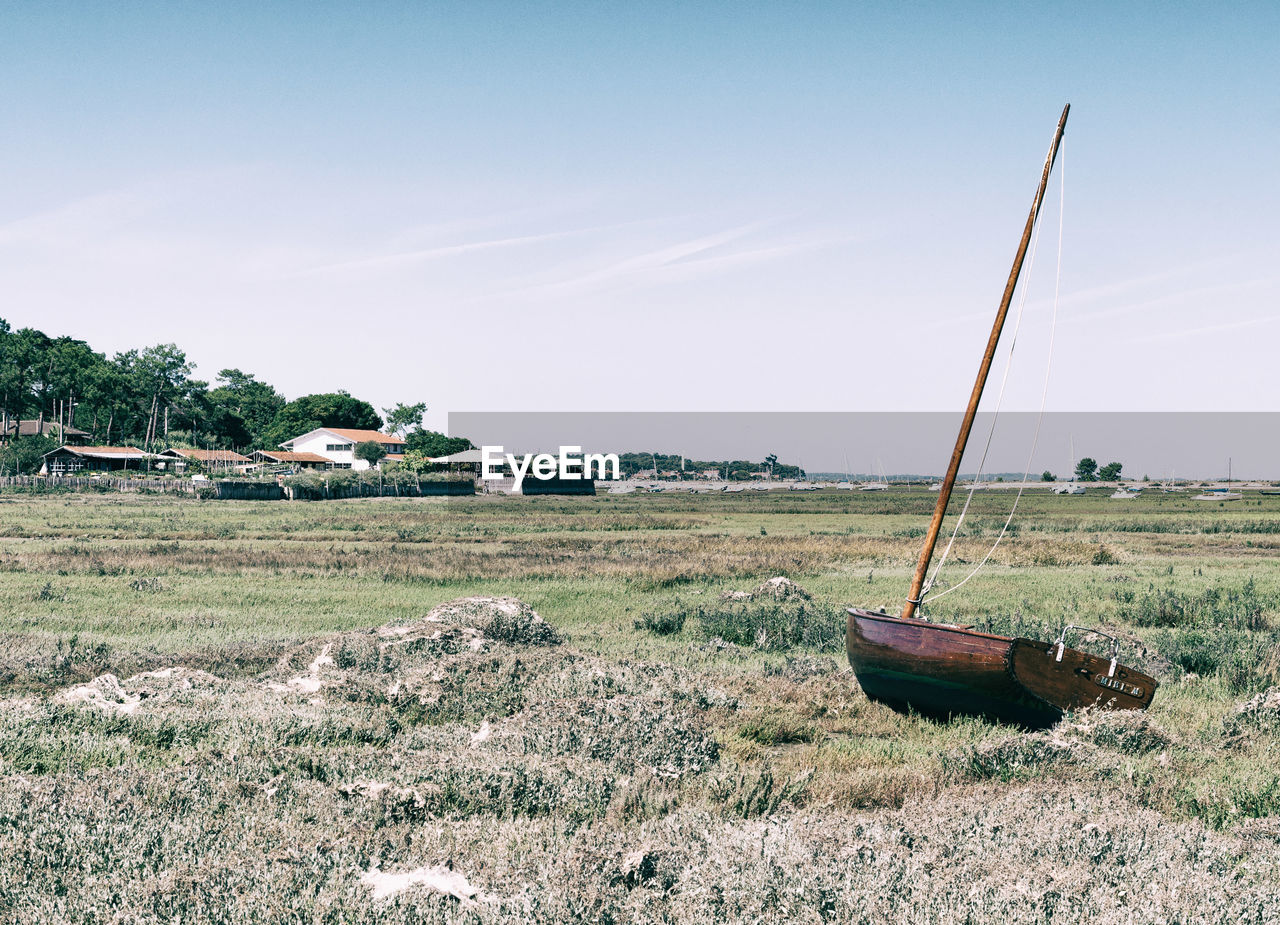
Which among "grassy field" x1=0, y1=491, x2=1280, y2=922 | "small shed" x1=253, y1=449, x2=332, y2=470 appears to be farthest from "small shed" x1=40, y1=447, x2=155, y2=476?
"grassy field" x1=0, y1=491, x2=1280, y2=922

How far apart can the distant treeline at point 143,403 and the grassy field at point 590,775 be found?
121656 mm

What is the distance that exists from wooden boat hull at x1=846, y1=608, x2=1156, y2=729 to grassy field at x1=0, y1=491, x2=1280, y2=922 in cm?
37

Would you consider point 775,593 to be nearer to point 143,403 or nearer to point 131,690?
point 131,690

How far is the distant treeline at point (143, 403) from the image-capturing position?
5344 inches

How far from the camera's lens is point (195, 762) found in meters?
8.62

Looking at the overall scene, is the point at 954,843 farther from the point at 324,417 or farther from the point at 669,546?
the point at 324,417

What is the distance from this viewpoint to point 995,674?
10.5 meters

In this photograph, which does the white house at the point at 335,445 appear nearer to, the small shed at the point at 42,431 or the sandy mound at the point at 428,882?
the small shed at the point at 42,431

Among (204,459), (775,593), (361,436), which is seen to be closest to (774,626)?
(775,593)

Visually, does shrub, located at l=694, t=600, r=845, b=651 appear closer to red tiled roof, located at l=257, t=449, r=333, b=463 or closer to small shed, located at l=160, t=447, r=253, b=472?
small shed, located at l=160, t=447, r=253, b=472

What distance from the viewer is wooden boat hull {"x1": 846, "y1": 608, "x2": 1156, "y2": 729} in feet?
34.4

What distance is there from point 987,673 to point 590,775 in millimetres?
4945

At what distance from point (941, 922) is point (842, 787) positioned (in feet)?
9.72

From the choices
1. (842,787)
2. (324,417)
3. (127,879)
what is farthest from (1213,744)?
(324,417)
